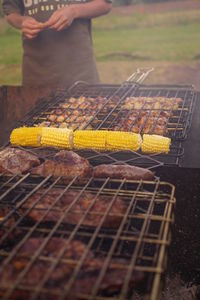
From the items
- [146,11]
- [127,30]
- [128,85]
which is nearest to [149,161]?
[128,85]

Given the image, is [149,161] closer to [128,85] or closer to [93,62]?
[128,85]

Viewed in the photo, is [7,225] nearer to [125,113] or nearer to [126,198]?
[126,198]

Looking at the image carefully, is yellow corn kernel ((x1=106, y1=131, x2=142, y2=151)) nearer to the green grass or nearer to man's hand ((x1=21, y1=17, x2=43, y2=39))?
man's hand ((x1=21, y1=17, x2=43, y2=39))

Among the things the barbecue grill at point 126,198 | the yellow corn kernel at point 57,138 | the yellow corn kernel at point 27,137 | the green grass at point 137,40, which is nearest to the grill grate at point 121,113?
the barbecue grill at point 126,198

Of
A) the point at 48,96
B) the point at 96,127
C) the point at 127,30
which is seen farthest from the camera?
the point at 127,30

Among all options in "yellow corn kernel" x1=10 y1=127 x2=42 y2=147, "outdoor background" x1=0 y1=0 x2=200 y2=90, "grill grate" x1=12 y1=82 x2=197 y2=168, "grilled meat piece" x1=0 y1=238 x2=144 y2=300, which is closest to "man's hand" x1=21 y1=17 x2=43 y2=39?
"grill grate" x1=12 y1=82 x2=197 y2=168

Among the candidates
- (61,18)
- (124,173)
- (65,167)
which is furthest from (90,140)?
(61,18)
